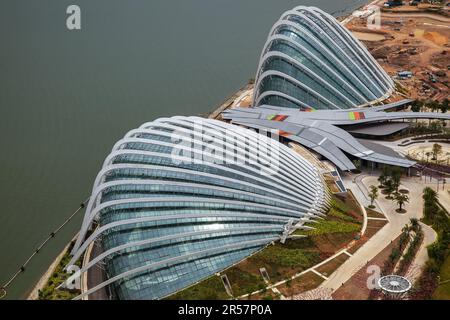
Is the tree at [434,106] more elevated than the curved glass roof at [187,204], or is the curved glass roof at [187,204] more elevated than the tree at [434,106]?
the tree at [434,106]

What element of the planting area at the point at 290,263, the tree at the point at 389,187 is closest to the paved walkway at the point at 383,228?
Answer: the tree at the point at 389,187

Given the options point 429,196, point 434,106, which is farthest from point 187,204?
point 434,106

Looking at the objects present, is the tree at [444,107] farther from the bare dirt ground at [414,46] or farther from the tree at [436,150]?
the tree at [436,150]

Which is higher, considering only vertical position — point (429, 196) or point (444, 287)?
point (429, 196)

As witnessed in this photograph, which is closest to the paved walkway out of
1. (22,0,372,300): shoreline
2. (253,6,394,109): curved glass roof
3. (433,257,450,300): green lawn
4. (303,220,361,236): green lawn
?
(303,220,361,236): green lawn

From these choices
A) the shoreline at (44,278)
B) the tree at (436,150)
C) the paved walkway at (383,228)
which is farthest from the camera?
the tree at (436,150)

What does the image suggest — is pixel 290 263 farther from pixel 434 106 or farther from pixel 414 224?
pixel 434 106
